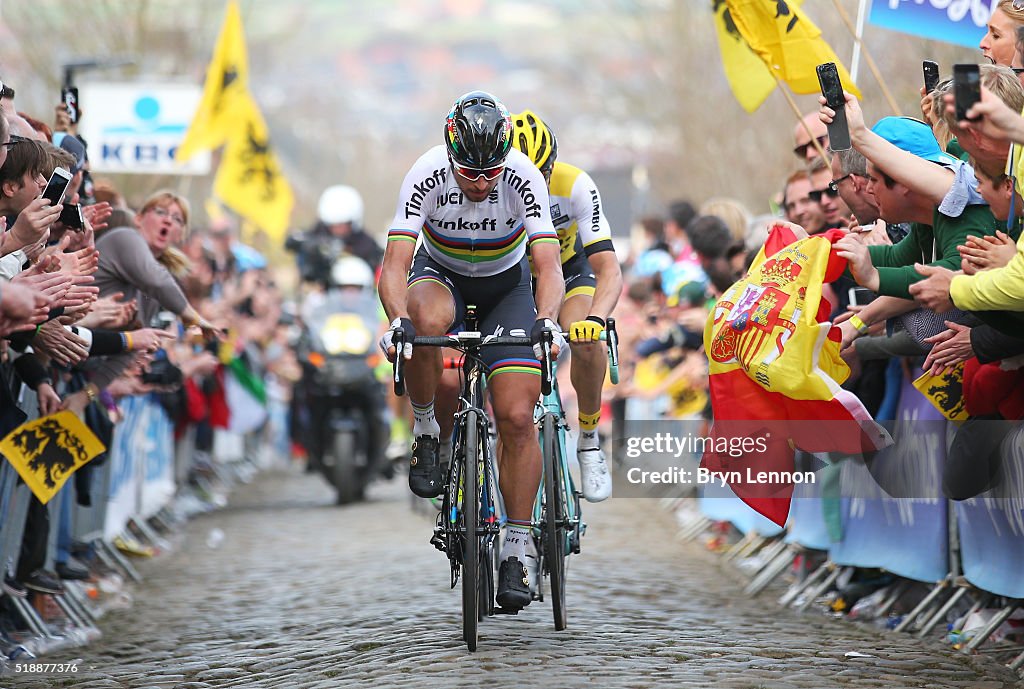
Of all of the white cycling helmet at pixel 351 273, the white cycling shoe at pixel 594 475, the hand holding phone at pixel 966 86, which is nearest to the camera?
the hand holding phone at pixel 966 86

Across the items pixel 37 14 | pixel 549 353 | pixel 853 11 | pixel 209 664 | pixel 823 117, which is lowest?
pixel 209 664

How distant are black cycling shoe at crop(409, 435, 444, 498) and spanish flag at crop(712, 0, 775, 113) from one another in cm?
391

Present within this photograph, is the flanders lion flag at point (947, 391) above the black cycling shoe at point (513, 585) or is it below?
above

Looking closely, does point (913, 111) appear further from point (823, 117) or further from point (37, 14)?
point (37, 14)

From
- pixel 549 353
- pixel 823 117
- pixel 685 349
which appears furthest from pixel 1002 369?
pixel 685 349

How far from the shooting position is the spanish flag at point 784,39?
1007 cm

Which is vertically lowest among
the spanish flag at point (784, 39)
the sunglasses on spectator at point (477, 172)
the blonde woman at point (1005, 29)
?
the sunglasses on spectator at point (477, 172)

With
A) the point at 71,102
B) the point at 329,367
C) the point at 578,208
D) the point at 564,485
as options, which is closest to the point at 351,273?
the point at 329,367

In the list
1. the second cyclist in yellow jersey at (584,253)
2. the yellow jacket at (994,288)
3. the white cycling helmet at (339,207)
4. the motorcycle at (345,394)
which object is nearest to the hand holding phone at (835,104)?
the yellow jacket at (994,288)

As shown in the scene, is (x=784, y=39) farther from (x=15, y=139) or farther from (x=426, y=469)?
(x=15, y=139)

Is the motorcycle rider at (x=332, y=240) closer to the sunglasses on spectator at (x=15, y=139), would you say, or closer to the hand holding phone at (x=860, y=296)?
the hand holding phone at (x=860, y=296)

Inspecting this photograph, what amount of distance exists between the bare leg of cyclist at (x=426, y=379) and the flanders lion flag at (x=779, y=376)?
4.51 feet

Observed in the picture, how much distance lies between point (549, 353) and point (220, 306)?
9.21 metres

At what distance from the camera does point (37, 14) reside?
109 ft
